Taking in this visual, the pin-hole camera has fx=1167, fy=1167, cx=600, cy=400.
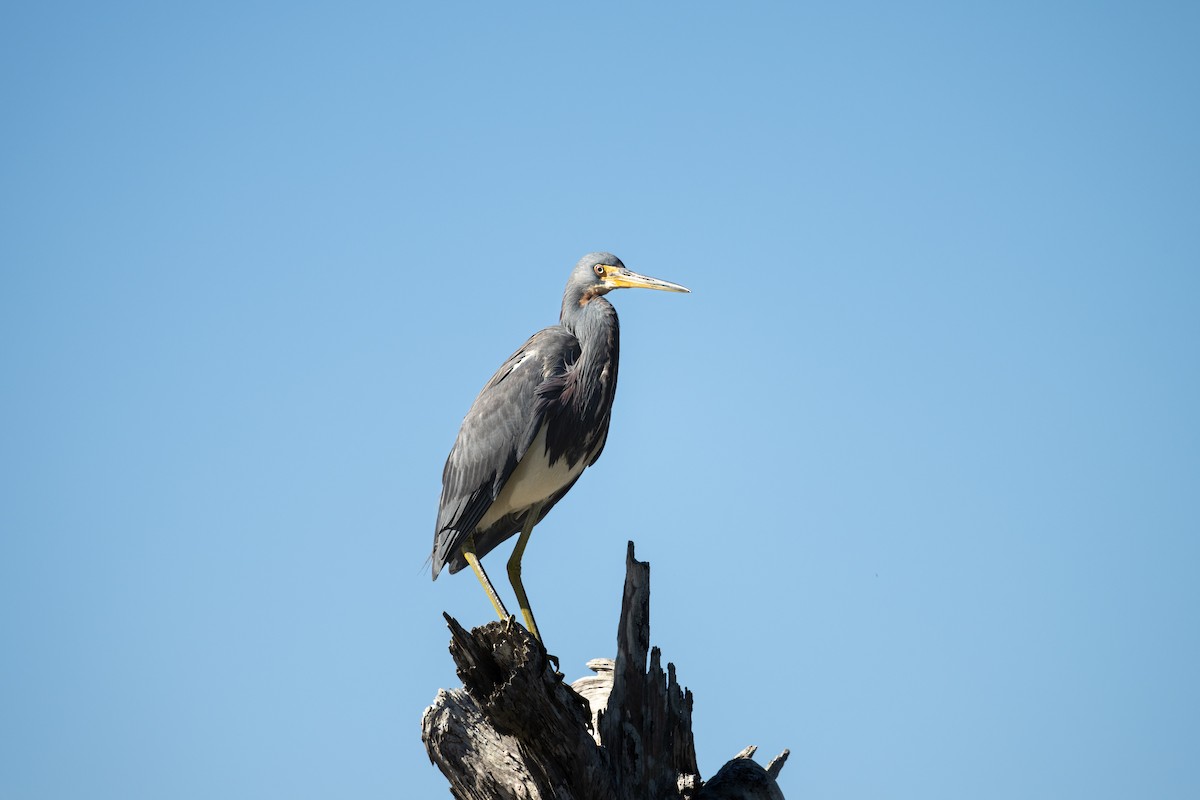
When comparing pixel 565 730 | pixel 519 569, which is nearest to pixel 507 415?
pixel 519 569

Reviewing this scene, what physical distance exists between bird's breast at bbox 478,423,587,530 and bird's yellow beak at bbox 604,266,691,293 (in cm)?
112

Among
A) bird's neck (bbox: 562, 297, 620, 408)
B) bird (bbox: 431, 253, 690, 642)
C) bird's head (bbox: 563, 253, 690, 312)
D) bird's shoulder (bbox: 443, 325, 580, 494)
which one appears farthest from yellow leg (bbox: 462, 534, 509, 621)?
bird's head (bbox: 563, 253, 690, 312)

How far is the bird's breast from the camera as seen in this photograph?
6859 millimetres

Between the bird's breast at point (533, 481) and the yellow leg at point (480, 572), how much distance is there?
0.51ft

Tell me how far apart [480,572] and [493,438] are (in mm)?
786

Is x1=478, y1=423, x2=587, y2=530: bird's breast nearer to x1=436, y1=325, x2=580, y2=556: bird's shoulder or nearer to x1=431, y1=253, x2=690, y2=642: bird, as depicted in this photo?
x1=431, y1=253, x2=690, y2=642: bird

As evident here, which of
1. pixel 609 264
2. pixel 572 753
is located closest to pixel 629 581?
pixel 572 753

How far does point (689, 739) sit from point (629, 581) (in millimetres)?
820

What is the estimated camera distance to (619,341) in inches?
283

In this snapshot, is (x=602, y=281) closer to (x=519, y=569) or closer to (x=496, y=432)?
(x=496, y=432)

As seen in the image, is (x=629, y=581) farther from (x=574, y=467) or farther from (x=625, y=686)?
(x=574, y=467)

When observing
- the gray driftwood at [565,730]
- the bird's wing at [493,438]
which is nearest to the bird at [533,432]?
the bird's wing at [493,438]

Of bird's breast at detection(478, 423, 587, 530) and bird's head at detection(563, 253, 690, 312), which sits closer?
bird's breast at detection(478, 423, 587, 530)

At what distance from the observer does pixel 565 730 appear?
15.9ft
